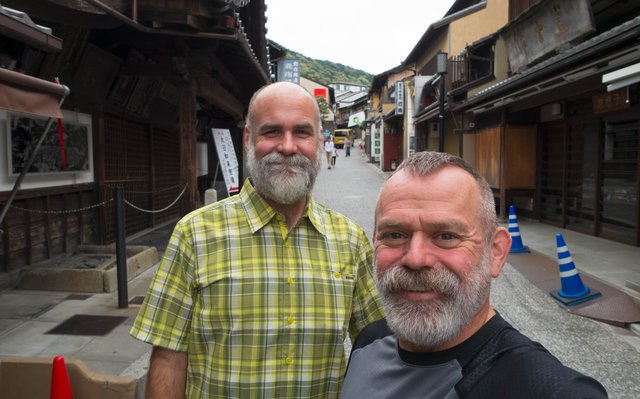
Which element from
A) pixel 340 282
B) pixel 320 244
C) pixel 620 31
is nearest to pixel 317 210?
pixel 320 244

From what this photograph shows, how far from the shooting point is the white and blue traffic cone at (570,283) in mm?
6219

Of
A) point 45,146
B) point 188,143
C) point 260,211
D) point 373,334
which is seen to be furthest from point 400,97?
point 373,334

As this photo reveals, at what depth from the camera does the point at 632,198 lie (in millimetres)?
9367

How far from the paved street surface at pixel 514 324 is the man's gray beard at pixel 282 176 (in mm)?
2718

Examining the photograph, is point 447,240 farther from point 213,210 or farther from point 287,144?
point 213,210

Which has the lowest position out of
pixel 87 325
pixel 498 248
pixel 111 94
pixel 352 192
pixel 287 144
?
pixel 87 325

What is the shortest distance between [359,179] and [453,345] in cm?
2510

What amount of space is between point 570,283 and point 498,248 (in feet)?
18.5

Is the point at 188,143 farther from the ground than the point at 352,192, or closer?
farther from the ground

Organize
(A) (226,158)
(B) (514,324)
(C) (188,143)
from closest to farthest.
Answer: (B) (514,324)
(C) (188,143)
(A) (226,158)

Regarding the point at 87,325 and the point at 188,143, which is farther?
the point at 188,143

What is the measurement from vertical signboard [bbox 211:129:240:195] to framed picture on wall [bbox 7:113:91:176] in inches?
93.5

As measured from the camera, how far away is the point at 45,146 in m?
7.08

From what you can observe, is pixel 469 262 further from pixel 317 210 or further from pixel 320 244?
pixel 317 210
